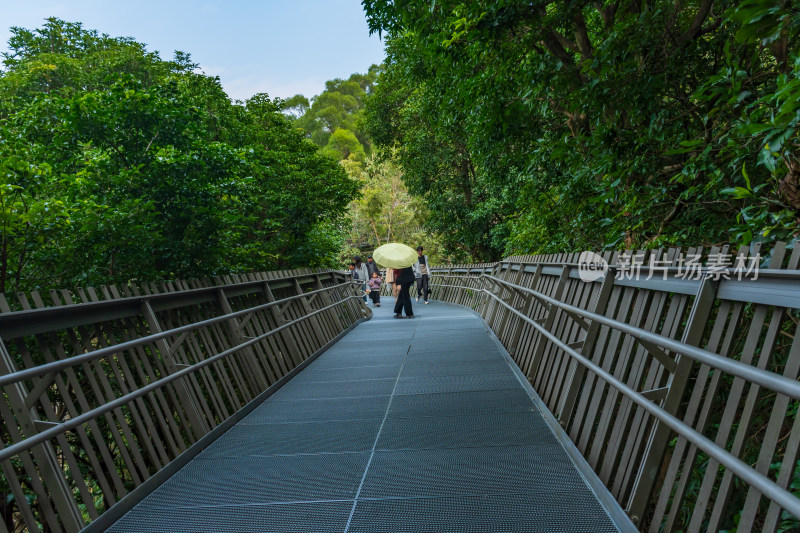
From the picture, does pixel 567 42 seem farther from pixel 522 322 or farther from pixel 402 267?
pixel 402 267

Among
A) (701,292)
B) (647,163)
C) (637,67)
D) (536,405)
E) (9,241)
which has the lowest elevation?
(536,405)

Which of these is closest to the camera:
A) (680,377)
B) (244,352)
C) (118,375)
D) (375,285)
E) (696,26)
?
(680,377)

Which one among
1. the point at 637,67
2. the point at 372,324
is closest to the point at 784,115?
the point at 637,67

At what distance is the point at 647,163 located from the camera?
5.32 metres

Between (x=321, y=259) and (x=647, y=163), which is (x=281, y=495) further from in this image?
(x=321, y=259)

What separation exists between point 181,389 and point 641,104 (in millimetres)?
4950

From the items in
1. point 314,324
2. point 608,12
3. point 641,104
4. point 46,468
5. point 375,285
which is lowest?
point 375,285

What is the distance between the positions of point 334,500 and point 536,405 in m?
2.24

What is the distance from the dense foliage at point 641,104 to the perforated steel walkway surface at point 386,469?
72.8 inches

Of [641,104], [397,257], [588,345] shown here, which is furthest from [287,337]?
[397,257]

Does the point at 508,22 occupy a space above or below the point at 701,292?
above

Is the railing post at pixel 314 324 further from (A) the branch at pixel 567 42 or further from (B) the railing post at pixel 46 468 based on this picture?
(B) the railing post at pixel 46 468

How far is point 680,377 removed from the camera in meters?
2.55

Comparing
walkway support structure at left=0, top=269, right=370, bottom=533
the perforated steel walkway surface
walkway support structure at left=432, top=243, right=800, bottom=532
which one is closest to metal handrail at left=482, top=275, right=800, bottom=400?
walkway support structure at left=432, top=243, right=800, bottom=532
